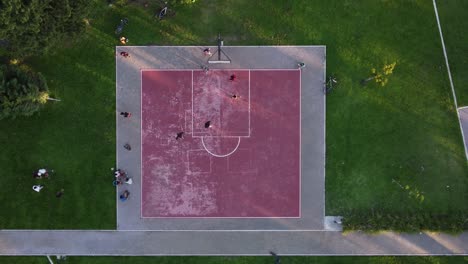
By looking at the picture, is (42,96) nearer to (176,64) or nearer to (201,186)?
(176,64)

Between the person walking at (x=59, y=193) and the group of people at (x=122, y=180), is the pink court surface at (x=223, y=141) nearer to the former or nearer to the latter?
the group of people at (x=122, y=180)

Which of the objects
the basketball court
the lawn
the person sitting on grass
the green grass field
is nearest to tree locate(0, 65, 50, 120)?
the green grass field

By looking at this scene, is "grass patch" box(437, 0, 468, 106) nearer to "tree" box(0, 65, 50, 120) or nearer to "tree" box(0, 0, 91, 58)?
"tree" box(0, 0, 91, 58)

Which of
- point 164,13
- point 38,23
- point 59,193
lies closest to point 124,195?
point 59,193

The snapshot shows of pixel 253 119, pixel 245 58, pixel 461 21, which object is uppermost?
pixel 461 21

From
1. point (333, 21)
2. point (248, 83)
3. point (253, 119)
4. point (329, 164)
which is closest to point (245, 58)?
point (248, 83)

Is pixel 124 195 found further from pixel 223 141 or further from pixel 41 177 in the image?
pixel 223 141

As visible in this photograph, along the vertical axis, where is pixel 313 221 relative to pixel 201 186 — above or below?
below
